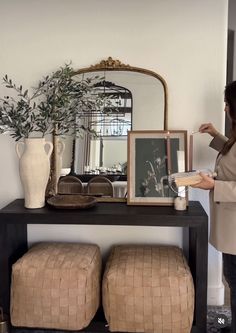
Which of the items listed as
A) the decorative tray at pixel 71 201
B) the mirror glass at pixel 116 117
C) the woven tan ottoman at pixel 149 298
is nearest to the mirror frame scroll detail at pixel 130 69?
the mirror glass at pixel 116 117

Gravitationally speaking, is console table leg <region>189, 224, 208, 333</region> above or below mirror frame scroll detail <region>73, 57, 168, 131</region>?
below

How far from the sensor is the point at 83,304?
2016 mm

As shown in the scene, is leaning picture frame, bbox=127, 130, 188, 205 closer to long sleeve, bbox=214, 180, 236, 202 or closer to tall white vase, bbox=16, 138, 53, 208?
long sleeve, bbox=214, 180, 236, 202

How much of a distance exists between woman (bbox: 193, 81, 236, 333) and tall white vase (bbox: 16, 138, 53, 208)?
954 millimetres

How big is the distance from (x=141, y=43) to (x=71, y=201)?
1.13 meters

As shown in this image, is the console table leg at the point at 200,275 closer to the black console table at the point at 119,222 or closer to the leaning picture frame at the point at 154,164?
the black console table at the point at 119,222

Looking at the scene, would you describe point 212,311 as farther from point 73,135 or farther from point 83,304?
point 73,135

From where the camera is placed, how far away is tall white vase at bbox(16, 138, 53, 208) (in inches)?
85.0

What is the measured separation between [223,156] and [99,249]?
1.05 metres

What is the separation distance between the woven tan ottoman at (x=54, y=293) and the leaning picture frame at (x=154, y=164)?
54 cm

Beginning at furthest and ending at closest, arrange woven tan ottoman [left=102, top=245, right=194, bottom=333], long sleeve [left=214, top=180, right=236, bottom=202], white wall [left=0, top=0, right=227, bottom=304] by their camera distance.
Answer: white wall [left=0, top=0, right=227, bottom=304], woven tan ottoman [left=102, top=245, right=194, bottom=333], long sleeve [left=214, top=180, right=236, bottom=202]

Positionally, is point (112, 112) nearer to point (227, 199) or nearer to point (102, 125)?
point (102, 125)

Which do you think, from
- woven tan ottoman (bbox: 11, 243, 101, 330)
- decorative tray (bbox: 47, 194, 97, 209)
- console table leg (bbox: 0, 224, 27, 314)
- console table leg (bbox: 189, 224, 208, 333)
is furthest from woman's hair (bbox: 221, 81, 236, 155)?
console table leg (bbox: 0, 224, 27, 314)

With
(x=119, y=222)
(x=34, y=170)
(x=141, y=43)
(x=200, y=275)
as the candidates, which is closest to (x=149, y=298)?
(x=200, y=275)
